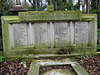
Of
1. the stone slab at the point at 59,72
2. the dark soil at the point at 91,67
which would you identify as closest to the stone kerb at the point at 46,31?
the dark soil at the point at 91,67

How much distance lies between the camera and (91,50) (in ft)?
18.8

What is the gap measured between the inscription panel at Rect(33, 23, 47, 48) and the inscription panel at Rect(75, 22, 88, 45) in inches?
65.9

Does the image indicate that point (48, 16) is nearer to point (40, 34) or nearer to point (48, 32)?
point (48, 32)

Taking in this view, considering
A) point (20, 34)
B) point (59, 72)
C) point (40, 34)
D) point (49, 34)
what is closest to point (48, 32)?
point (49, 34)

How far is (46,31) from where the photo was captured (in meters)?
5.70

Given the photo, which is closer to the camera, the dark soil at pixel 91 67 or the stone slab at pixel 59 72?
the dark soil at pixel 91 67

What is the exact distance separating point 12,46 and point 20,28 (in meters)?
1.00

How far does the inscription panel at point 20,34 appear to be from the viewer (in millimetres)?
5504

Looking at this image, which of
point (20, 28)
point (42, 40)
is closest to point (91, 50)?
point (42, 40)

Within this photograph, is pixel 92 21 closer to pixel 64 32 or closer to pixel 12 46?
pixel 64 32

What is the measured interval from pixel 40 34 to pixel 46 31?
0.35 metres

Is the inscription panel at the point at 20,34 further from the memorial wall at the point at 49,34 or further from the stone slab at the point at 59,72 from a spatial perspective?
the stone slab at the point at 59,72

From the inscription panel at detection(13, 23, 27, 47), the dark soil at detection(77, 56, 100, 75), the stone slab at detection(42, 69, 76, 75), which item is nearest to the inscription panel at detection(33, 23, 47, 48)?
the inscription panel at detection(13, 23, 27, 47)

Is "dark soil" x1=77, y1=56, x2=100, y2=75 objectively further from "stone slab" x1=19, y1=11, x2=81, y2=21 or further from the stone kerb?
"stone slab" x1=19, y1=11, x2=81, y2=21
